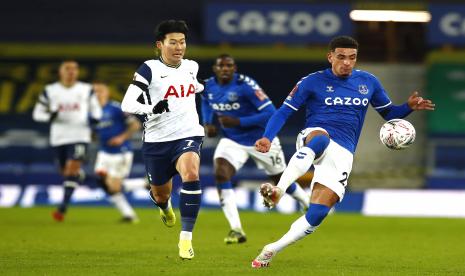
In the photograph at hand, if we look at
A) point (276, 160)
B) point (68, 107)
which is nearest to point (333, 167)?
point (276, 160)

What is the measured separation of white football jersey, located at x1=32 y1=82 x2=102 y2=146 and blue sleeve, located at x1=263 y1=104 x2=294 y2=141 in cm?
752

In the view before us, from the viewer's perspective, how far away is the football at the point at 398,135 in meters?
9.87

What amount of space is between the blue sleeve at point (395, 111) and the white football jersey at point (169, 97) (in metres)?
1.90

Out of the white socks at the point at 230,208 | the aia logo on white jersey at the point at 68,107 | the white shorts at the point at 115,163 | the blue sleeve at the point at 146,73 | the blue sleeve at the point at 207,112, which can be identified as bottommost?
the white shorts at the point at 115,163

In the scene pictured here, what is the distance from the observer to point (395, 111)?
1018 centimetres

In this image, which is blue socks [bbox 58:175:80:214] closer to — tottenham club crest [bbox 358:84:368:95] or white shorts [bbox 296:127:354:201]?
white shorts [bbox 296:127:354:201]

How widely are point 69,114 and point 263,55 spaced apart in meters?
10.5

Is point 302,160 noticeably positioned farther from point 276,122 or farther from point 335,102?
point 335,102

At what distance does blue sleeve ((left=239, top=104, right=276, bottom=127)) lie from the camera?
1285cm

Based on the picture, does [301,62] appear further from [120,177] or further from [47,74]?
[120,177]

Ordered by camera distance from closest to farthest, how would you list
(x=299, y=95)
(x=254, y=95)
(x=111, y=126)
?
(x=299, y=95) < (x=254, y=95) < (x=111, y=126)

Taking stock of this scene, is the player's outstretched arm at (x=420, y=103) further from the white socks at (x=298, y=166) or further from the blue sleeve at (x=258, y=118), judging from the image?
the blue sleeve at (x=258, y=118)

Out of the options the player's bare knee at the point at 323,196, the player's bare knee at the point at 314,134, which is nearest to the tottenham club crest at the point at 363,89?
the player's bare knee at the point at 314,134

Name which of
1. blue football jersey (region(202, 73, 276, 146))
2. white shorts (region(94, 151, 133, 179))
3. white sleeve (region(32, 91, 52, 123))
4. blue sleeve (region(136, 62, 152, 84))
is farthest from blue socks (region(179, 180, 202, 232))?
white shorts (region(94, 151, 133, 179))
